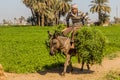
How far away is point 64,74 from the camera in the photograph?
12.7 meters

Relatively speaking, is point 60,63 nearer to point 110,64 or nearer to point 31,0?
point 110,64

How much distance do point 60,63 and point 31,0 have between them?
67.9 metres

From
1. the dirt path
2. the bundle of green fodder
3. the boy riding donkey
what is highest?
the boy riding donkey

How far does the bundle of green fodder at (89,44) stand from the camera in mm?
12703

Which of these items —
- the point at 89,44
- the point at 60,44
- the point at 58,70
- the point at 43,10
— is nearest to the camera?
the point at 60,44

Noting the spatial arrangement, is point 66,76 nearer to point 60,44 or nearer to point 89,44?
point 60,44

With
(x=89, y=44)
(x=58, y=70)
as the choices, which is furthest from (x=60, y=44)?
(x=58, y=70)

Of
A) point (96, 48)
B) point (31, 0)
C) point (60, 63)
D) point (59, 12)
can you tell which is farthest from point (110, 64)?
point (59, 12)

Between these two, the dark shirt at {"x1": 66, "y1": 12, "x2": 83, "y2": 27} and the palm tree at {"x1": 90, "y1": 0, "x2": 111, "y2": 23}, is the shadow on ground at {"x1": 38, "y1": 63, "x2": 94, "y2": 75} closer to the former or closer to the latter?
the dark shirt at {"x1": 66, "y1": 12, "x2": 83, "y2": 27}

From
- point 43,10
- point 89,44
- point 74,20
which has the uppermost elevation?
point 43,10

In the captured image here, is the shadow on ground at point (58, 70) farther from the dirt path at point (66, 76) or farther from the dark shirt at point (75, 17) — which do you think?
the dark shirt at point (75, 17)

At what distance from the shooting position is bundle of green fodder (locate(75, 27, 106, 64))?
41.7 feet

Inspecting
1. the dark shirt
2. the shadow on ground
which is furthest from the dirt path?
the dark shirt

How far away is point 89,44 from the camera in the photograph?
41.6ft
